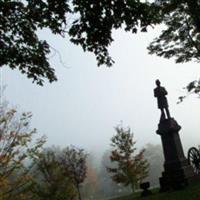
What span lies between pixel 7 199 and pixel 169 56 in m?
12.8

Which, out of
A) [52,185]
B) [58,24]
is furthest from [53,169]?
[58,24]

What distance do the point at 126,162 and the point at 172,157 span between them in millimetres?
15630

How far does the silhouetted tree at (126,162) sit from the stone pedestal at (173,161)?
15005mm

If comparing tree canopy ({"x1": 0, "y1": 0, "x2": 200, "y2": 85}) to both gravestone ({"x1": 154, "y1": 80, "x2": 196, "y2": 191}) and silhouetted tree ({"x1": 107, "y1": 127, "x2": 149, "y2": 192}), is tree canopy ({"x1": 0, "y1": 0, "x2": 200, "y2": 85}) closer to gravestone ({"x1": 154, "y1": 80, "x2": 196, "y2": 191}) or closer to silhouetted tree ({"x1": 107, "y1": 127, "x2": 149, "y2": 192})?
gravestone ({"x1": 154, "y1": 80, "x2": 196, "y2": 191})

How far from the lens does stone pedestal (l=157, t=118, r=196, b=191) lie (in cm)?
1675

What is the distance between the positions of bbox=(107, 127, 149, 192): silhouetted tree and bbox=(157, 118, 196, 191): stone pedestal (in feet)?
49.2

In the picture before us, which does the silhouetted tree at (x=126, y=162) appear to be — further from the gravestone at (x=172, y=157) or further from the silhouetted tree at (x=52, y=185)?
the gravestone at (x=172, y=157)

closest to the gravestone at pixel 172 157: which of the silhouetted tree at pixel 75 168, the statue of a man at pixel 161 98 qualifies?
the statue of a man at pixel 161 98

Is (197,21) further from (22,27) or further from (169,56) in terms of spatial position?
(22,27)

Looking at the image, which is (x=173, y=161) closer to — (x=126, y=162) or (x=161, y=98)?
(x=161, y=98)

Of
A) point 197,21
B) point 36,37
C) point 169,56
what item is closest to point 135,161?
point 169,56

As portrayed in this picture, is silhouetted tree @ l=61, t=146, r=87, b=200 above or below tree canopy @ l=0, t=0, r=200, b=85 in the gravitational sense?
above

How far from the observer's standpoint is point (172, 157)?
57.7 feet

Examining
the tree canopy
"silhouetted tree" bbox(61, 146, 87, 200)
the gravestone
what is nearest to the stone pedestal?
the gravestone
